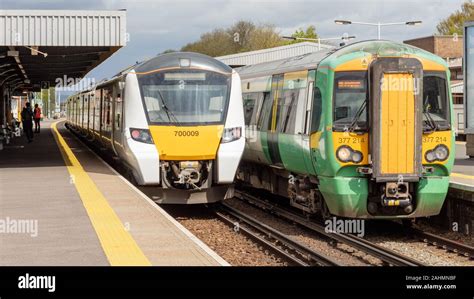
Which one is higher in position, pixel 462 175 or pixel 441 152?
pixel 441 152

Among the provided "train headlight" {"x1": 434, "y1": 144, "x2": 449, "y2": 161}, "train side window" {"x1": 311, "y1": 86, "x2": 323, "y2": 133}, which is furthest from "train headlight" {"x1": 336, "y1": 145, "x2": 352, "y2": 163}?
"train headlight" {"x1": 434, "y1": 144, "x2": 449, "y2": 161}

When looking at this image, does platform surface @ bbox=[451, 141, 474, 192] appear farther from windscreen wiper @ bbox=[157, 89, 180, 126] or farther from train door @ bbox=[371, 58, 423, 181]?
windscreen wiper @ bbox=[157, 89, 180, 126]

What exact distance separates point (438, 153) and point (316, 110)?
79.9 inches

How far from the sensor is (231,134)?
14031 millimetres

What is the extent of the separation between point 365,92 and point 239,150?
3.34m

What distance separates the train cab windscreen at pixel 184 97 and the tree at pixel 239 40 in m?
68.4

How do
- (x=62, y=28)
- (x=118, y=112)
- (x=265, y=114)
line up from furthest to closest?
(x=62, y=28) → (x=265, y=114) → (x=118, y=112)

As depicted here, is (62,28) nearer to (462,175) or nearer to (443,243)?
(462,175)

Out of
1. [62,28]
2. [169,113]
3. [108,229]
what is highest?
[62,28]

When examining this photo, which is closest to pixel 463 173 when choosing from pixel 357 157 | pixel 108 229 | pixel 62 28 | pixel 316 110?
pixel 357 157

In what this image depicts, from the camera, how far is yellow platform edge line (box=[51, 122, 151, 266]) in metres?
7.77

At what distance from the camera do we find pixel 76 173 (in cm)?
1695

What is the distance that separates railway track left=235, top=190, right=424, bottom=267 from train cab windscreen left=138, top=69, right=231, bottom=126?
230cm
